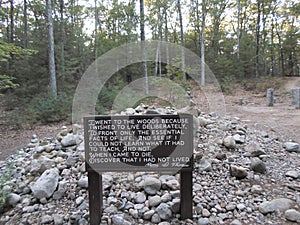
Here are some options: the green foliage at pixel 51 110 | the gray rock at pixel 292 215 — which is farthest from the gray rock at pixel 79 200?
the green foliage at pixel 51 110

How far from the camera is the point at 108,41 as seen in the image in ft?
50.7

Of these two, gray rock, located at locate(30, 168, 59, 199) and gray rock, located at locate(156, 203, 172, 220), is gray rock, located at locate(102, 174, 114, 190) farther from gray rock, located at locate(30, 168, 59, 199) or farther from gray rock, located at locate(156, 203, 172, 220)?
gray rock, located at locate(156, 203, 172, 220)

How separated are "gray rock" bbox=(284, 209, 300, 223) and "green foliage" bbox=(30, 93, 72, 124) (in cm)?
705

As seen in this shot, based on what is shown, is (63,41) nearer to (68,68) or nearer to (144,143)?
(68,68)

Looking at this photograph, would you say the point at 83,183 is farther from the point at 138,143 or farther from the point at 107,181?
the point at 138,143

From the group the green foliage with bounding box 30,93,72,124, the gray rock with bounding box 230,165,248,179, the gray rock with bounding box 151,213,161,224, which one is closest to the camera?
the gray rock with bounding box 151,213,161,224

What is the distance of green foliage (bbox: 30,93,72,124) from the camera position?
299 inches

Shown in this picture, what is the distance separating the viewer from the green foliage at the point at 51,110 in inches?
299

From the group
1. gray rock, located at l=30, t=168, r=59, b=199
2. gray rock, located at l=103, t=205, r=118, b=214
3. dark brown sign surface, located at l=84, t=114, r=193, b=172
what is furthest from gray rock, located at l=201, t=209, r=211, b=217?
gray rock, located at l=30, t=168, r=59, b=199

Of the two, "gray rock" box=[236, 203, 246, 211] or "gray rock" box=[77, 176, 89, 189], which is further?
"gray rock" box=[77, 176, 89, 189]

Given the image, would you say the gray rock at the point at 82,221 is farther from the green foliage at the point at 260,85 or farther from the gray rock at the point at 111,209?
the green foliage at the point at 260,85

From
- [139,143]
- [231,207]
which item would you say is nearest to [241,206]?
[231,207]

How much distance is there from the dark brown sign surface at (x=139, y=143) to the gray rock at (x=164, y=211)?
0.47m

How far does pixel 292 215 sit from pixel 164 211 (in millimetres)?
1283
